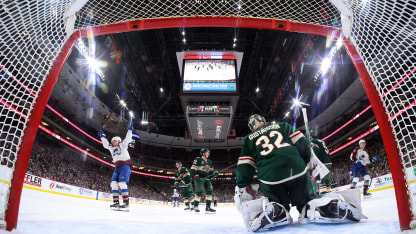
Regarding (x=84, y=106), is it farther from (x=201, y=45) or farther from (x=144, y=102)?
(x=201, y=45)

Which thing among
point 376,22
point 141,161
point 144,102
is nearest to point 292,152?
point 376,22

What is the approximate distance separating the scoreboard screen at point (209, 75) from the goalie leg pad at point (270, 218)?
5.30 meters

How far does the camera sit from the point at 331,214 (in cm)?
196

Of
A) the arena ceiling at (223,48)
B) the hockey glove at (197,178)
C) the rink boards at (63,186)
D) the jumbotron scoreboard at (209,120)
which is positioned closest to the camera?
the hockey glove at (197,178)

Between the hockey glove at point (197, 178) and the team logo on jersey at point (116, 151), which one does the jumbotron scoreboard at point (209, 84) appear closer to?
the hockey glove at point (197, 178)

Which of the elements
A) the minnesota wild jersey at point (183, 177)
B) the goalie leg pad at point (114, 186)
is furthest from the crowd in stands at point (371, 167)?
the goalie leg pad at point (114, 186)

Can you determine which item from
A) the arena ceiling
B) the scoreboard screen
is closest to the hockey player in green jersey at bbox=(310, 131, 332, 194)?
the scoreboard screen

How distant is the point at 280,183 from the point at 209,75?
5.60m

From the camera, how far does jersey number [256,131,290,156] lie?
2273mm

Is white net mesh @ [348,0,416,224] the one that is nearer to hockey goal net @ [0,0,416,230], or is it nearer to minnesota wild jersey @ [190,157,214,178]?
hockey goal net @ [0,0,416,230]

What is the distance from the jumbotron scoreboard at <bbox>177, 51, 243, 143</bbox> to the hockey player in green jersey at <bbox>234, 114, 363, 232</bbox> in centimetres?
470

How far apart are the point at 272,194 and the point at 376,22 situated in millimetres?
1906

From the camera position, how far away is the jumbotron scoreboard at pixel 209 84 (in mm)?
7148

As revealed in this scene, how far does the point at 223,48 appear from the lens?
11.3 metres
